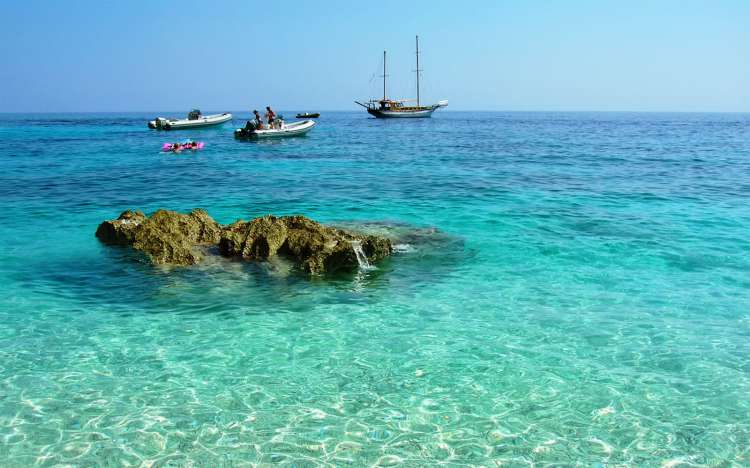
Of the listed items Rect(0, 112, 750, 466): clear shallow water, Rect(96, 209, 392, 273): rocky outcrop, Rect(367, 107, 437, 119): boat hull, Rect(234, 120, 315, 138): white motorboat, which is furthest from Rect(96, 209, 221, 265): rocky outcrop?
Rect(367, 107, 437, 119): boat hull

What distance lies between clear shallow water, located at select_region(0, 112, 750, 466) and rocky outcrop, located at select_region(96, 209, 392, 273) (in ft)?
1.60

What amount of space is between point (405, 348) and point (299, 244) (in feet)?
14.7

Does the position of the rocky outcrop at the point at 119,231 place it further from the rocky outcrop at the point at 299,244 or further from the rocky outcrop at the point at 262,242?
the rocky outcrop at the point at 299,244

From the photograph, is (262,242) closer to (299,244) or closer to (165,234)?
(299,244)

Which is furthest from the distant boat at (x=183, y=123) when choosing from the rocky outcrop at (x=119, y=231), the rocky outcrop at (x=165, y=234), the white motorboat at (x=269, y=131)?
the rocky outcrop at (x=119, y=231)

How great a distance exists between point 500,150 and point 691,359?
34.7 meters

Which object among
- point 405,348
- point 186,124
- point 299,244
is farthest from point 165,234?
point 186,124

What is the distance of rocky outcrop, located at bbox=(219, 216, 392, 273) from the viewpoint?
35.9 ft

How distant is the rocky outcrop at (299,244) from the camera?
10945mm

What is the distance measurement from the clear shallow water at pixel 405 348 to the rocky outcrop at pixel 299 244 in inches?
20.3

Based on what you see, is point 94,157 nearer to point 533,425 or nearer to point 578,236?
point 578,236

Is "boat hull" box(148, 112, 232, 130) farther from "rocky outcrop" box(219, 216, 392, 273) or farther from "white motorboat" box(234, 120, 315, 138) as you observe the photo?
"rocky outcrop" box(219, 216, 392, 273)

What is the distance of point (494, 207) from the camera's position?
708 inches

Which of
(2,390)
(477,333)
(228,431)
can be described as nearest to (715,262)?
(477,333)
